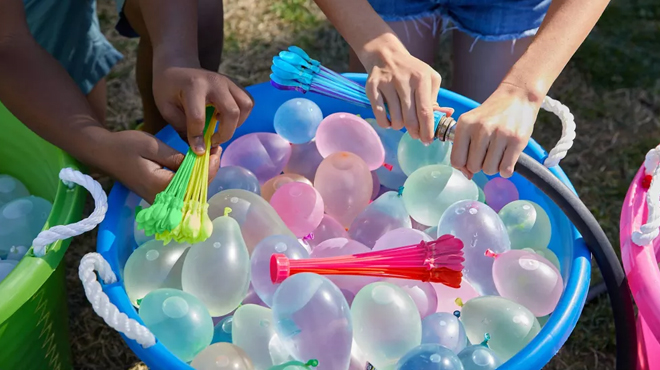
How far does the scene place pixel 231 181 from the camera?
41.1 inches

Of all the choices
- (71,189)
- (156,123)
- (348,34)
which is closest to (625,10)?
(348,34)

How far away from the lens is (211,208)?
3.16ft

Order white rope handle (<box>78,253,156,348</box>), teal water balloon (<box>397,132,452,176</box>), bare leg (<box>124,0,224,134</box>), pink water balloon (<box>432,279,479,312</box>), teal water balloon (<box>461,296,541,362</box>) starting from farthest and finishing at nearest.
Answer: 1. bare leg (<box>124,0,224,134</box>)
2. teal water balloon (<box>397,132,452,176</box>)
3. pink water balloon (<box>432,279,479,312</box>)
4. teal water balloon (<box>461,296,541,362</box>)
5. white rope handle (<box>78,253,156,348</box>)

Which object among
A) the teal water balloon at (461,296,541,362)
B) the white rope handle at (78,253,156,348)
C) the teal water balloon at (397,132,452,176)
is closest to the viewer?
the white rope handle at (78,253,156,348)

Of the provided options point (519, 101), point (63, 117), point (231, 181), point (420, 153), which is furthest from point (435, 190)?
point (63, 117)

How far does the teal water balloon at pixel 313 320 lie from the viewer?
812 mm

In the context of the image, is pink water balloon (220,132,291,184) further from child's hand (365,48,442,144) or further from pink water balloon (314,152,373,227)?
child's hand (365,48,442,144)

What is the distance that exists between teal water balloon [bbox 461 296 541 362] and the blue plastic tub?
0.16ft

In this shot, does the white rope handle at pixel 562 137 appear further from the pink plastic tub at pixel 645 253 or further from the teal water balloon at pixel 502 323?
the teal water balloon at pixel 502 323

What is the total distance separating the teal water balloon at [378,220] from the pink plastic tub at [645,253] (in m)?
0.31

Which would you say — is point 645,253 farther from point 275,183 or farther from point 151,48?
point 151,48

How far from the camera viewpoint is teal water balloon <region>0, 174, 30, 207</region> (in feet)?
3.69

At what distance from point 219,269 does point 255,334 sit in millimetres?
93

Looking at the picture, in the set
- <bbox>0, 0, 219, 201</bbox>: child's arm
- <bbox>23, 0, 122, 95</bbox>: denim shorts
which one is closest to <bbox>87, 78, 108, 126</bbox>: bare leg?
<bbox>23, 0, 122, 95</bbox>: denim shorts
